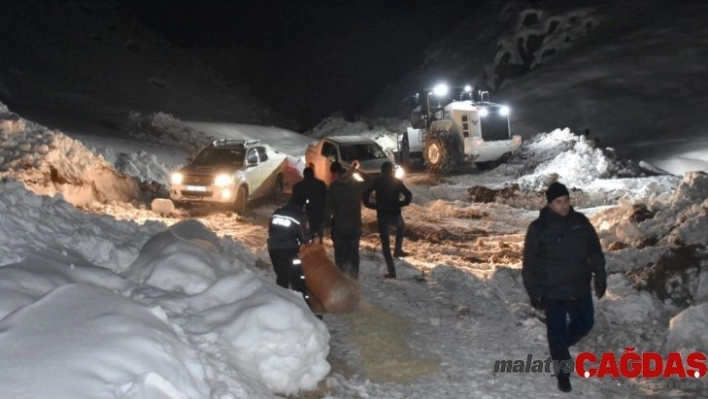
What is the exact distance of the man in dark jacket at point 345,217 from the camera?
955 centimetres

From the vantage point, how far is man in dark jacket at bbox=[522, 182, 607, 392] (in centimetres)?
598

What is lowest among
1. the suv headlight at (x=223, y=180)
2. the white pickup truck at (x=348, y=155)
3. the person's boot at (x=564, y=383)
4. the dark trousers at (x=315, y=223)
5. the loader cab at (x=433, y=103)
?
the person's boot at (x=564, y=383)

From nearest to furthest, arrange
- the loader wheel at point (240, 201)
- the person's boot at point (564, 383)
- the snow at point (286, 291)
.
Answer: the snow at point (286, 291), the person's boot at point (564, 383), the loader wheel at point (240, 201)

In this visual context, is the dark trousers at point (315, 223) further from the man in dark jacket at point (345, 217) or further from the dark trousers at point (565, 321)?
the dark trousers at point (565, 321)

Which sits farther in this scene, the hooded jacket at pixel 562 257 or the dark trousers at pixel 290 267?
the dark trousers at pixel 290 267

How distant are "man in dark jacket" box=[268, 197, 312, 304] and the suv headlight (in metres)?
7.93

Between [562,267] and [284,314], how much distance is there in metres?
2.36

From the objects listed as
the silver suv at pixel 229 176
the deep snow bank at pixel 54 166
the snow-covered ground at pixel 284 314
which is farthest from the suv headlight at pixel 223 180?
the deep snow bank at pixel 54 166

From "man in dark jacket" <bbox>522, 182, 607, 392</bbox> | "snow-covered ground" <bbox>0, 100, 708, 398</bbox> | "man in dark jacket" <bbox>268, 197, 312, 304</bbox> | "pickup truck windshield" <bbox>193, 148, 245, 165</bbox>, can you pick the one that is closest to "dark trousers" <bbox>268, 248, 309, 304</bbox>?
"man in dark jacket" <bbox>268, 197, 312, 304</bbox>

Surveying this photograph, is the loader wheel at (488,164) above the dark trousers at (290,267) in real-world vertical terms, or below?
above

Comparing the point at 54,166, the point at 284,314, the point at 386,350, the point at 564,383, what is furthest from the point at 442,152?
the point at 284,314

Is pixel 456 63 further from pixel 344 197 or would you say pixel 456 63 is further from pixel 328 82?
pixel 344 197

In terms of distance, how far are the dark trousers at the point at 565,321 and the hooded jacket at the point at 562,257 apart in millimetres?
83

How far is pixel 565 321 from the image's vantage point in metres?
6.14
